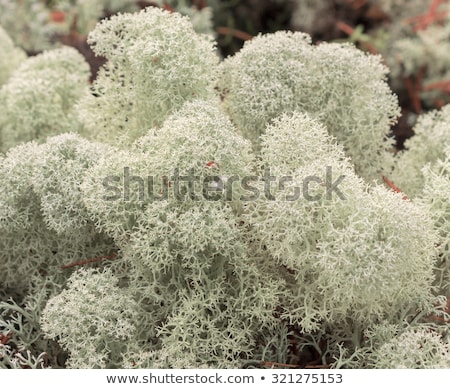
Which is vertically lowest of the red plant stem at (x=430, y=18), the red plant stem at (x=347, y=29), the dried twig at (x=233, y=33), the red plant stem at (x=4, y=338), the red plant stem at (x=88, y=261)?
the red plant stem at (x=4, y=338)

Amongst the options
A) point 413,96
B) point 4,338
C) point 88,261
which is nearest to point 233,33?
point 413,96

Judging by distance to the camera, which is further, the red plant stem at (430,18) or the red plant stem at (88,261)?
the red plant stem at (430,18)

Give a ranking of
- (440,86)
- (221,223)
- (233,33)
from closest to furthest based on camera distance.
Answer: (221,223)
(440,86)
(233,33)

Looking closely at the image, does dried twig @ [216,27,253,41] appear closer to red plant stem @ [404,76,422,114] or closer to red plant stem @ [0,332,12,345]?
red plant stem @ [404,76,422,114]

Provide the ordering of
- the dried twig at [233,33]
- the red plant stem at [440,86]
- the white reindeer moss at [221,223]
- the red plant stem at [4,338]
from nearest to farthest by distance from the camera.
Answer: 1. the white reindeer moss at [221,223]
2. the red plant stem at [4,338]
3. the red plant stem at [440,86]
4. the dried twig at [233,33]

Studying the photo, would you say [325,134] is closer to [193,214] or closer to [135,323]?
[193,214]

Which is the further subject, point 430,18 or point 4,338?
point 430,18

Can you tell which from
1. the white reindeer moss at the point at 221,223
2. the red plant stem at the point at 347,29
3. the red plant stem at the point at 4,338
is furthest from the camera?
the red plant stem at the point at 347,29

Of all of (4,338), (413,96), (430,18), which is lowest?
(4,338)

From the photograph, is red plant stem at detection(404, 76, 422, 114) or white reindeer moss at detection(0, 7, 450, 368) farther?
red plant stem at detection(404, 76, 422, 114)

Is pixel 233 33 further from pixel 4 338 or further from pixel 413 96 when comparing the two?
pixel 4 338

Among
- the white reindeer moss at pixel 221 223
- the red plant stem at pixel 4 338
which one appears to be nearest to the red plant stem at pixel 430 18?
the white reindeer moss at pixel 221 223

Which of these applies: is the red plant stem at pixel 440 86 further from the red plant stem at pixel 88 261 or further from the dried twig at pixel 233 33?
the red plant stem at pixel 88 261

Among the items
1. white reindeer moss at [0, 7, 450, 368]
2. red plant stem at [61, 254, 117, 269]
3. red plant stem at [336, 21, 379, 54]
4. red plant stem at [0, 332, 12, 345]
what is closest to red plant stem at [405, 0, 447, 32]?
red plant stem at [336, 21, 379, 54]
